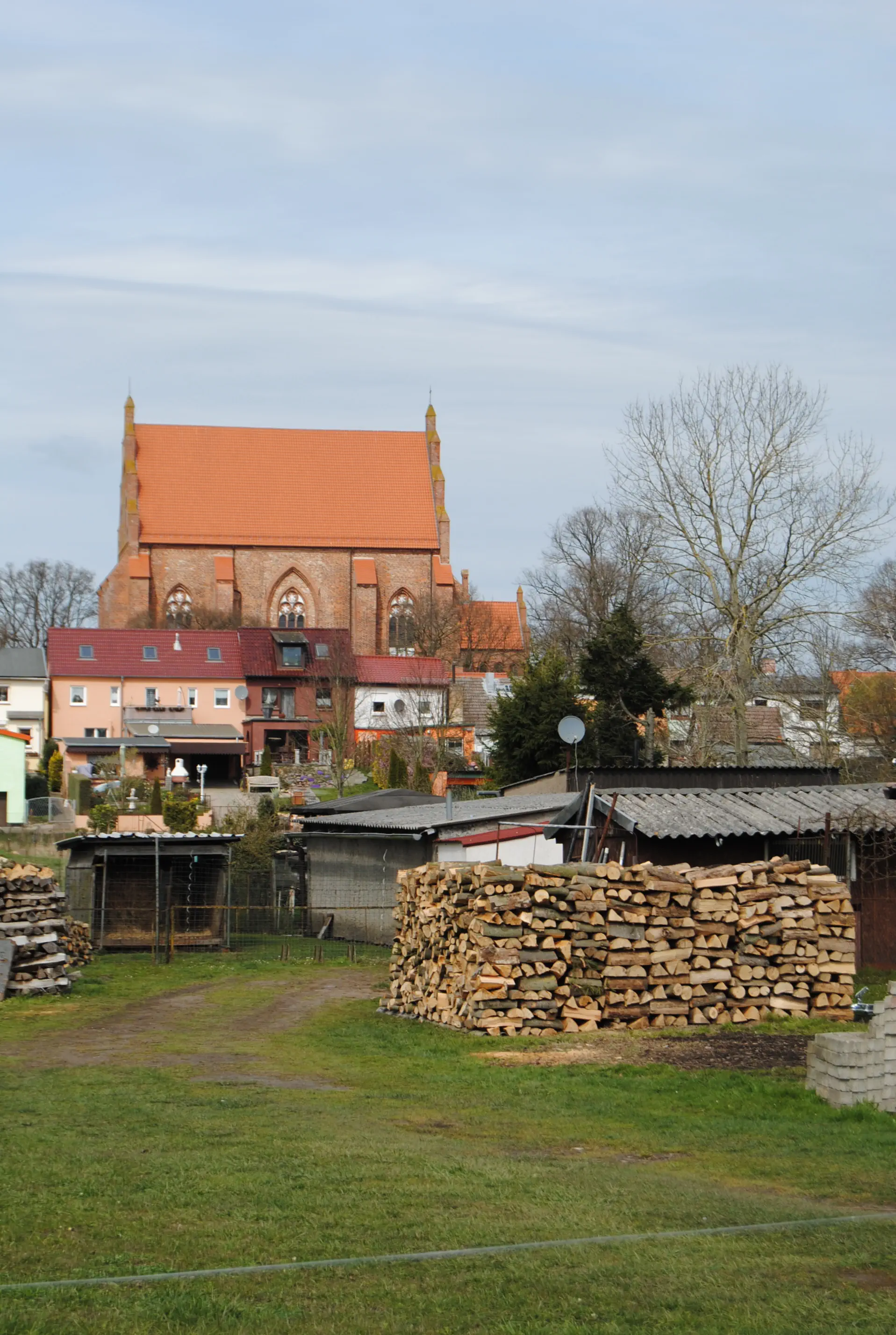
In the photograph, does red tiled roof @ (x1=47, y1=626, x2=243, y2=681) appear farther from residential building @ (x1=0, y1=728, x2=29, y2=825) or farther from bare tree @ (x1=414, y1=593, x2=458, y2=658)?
residential building @ (x1=0, y1=728, x2=29, y2=825)

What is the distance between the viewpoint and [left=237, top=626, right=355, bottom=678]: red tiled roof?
78125 millimetres

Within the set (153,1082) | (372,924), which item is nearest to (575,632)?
(372,924)

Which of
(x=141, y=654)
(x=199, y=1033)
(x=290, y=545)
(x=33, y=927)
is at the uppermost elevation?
(x=290, y=545)

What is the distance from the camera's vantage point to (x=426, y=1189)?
8.04m

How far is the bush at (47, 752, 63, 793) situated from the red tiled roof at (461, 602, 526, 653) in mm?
29530

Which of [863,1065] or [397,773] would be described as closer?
[863,1065]

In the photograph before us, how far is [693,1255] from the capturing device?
666 centimetres

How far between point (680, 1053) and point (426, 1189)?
7.09m

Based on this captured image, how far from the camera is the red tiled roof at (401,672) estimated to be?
77812mm

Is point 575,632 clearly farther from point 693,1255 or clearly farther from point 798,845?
point 693,1255

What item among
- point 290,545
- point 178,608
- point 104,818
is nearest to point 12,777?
point 104,818

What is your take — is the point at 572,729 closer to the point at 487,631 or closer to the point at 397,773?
the point at 397,773

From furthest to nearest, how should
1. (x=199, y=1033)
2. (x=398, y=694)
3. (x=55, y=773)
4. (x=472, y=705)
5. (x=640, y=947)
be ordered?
(x=398, y=694) → (x=472, y=705) → (x=55, y=773) → (x=199, y=1033) → (x=640, y=947)

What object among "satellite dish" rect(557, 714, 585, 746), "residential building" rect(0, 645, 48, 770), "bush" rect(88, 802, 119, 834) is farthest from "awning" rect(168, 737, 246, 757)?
"satellite dish" rect(557, 714, 585, 746)
